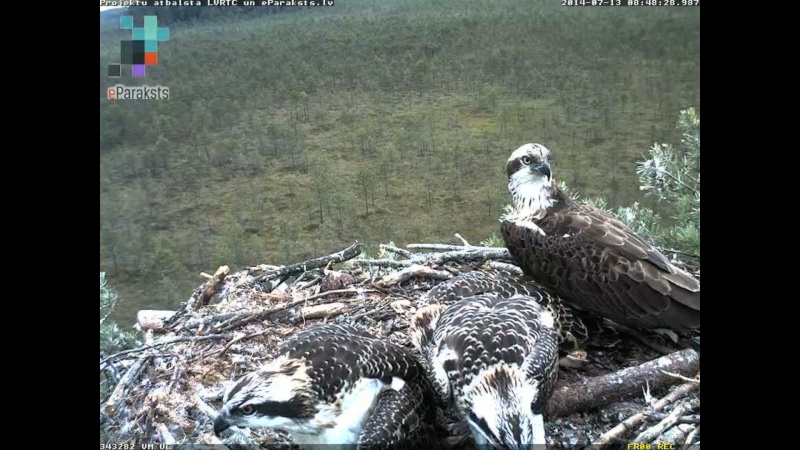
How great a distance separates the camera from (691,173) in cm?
400

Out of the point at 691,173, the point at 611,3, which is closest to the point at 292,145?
the point at 611,3

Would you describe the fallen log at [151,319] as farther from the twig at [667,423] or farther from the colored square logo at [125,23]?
the twig at [667,423]

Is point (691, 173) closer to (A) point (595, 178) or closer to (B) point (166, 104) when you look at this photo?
(A) point (595, 178)

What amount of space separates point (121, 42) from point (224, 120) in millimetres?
704

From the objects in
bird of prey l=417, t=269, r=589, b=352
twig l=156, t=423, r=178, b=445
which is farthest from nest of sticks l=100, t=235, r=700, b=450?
bird of prey l=417, t=269, r=589, b=352

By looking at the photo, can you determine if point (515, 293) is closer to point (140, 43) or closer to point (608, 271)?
point (608, 271)

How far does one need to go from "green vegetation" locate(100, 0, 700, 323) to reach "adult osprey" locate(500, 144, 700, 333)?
0.71 ft

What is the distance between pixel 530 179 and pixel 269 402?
2.05 metres

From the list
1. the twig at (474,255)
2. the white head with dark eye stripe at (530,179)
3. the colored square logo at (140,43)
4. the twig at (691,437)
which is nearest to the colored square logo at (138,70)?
the colored square logo at (140,43)

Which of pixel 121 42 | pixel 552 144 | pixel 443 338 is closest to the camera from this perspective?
pixel 443 338

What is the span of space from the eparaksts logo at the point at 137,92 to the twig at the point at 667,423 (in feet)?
10.3

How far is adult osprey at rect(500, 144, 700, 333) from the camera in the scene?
140 inches

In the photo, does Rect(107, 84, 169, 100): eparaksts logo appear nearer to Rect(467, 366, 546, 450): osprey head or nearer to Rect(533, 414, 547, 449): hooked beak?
Rect(467, 366, 546, 450): osprey head

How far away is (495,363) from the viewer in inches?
114
